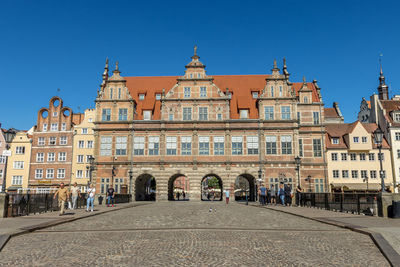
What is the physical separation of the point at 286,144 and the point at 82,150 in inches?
1179

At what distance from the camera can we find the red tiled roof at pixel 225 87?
42.9 m

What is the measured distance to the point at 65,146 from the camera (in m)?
52.1

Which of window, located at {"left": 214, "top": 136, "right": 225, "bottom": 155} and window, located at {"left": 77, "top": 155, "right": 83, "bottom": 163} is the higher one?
window, located at {"left": 214, "top": 136, "right": 225, "bottom": 155}

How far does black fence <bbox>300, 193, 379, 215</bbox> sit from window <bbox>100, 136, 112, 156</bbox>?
2427 cm

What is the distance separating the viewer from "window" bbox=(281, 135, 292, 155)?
40.2 metres

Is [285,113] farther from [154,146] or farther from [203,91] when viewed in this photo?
[154,146]

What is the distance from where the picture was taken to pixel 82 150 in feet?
171

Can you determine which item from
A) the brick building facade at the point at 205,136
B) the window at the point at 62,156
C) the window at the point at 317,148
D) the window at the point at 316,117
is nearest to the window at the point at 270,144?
the brick building facade at the point at 205,136

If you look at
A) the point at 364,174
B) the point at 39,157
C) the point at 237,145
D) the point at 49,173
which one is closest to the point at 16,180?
the point at 39,157

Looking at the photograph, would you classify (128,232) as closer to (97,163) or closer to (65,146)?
(97,163)

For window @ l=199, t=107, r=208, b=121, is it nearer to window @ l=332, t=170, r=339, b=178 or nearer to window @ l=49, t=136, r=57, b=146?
window @ l=332, t=170, r=339, b=178

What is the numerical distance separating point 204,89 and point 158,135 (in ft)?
25.4

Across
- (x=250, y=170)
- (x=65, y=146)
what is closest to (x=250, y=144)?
(x=250, y=170)

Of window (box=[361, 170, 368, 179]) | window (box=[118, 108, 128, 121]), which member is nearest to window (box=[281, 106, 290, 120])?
window (box=[361, 170, 368, 179])
